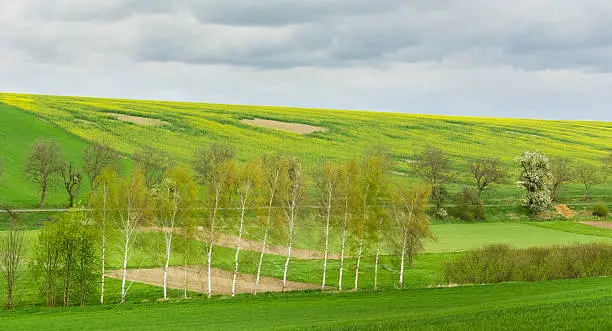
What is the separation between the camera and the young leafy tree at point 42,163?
312 feet

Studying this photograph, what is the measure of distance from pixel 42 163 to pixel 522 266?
6726cm

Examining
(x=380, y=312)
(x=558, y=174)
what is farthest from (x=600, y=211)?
(x=380, y=312)

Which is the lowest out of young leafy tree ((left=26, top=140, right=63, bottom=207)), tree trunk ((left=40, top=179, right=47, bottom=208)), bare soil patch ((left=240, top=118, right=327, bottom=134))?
tree trunk ((left=40, top=179, right=47, bottom=208))

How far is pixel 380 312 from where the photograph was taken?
39312mm

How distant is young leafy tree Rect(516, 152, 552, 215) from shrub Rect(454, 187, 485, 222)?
8.97 m

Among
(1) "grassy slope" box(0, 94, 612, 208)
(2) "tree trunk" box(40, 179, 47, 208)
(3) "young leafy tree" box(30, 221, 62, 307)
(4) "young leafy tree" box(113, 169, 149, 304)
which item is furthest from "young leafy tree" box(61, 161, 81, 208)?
(3) "young leafy tree" box(30, 221, 62, 307)

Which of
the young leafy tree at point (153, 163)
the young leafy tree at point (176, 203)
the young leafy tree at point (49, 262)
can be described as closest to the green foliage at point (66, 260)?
the young leafy tree at point (49, 262)

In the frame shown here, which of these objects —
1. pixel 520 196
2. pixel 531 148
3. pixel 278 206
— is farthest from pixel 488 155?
pixel 278 206

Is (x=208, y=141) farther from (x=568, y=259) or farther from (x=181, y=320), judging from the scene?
(x=181, y=320)

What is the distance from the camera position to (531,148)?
155500mm

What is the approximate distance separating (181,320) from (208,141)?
96351mm

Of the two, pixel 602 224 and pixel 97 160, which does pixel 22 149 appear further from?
pixel 602 224

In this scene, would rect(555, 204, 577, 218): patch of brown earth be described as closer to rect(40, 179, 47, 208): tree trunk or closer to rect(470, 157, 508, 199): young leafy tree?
rect(470, 157, 508, 199): young leafy tree

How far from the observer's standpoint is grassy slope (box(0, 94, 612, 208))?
130 metres
